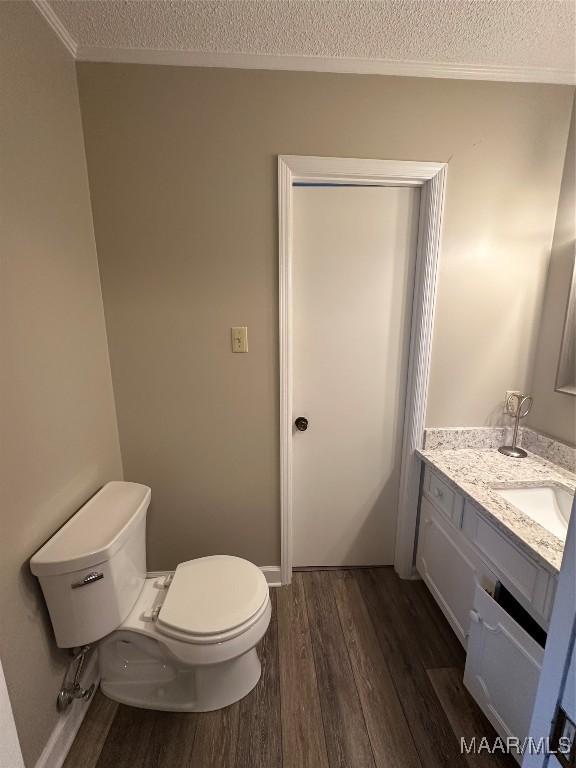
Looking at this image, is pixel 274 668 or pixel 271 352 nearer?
pixel 274 668

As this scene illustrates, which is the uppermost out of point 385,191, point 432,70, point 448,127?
point 432,70

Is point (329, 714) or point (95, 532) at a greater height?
point (95, 532)

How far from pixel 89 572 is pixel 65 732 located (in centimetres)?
61

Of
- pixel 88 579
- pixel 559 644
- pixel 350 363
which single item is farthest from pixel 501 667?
pixel 88 579

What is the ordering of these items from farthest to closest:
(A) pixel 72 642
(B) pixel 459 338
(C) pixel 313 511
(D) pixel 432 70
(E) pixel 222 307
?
1. (C) pixel 313 511
2. (B) pixel 459 338
3. (E) pixel 222 307
4. (D) pixel 432 70
5. (A) pixel 72 642

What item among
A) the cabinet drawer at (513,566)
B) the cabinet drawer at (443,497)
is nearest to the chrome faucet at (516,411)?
the cabinet drawer at (443,497)

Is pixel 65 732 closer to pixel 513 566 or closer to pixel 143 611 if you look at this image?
pixel 143 611

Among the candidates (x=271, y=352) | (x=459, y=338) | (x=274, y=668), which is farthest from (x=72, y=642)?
(x=459, y=338)

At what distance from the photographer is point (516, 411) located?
153 centimetres

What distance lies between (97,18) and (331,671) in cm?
260

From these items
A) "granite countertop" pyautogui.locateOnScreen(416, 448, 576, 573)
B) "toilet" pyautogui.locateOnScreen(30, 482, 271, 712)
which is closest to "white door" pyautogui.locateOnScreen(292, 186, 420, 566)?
"granite countertop" pyautogui.locateOnScreen(416, 448, 576, 573)

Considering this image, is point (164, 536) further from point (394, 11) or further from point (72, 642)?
point (394, 11)

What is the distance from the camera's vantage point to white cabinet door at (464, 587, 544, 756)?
3.08 ft

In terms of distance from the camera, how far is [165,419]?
1487mm
